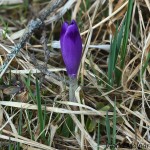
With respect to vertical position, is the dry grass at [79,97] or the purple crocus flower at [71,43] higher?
the purple crocus flower at [71,43]

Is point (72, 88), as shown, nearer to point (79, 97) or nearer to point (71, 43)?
point (79, 97)

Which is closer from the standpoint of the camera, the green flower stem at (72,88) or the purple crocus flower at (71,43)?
the purple crocus flower at (71,43)

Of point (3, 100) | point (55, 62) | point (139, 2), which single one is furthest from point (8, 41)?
point (139, 2)

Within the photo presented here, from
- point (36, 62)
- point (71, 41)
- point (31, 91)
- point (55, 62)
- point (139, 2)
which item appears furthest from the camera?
point (139, 2)

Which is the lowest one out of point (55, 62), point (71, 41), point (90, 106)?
point (90, 106)

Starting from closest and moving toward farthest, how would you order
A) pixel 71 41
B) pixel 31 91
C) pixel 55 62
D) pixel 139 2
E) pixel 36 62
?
pixel 71 41 → pixel 31 91 → pixel 36 62 → pixel 55 62 → pixel 139 2

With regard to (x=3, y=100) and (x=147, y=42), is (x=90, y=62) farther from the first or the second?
(x=3, y=100)
